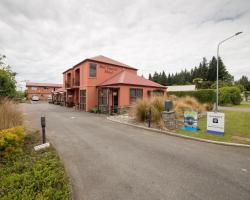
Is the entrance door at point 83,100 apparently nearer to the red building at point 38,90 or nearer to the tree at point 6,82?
the tree at point 6,82

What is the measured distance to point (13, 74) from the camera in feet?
28.1

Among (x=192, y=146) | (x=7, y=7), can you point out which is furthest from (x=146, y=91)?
(x=7, y=7)

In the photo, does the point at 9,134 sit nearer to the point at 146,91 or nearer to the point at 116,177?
the point at 116,177

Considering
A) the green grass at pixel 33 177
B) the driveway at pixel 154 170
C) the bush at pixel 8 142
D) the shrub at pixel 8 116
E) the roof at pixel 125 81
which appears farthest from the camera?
the roof at pixel 125 81

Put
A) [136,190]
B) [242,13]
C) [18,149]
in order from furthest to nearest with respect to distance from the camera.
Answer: [242,13]
[18,149]
[136,190]

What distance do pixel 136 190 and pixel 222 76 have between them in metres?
63.5

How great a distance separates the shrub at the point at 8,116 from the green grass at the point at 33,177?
1.99m

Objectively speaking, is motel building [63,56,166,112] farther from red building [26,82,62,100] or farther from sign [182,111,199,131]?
red building [26,82,62,100]

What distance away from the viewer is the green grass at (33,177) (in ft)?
8.70

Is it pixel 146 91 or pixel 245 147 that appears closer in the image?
pixel 245 147

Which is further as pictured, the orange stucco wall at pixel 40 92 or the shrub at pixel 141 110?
the orange stucco wall at pixel 40 92

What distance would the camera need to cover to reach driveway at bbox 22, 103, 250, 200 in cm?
289

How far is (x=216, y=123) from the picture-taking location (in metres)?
7.13

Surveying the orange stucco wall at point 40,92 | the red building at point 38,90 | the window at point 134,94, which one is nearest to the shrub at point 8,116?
the window at point 134,94
